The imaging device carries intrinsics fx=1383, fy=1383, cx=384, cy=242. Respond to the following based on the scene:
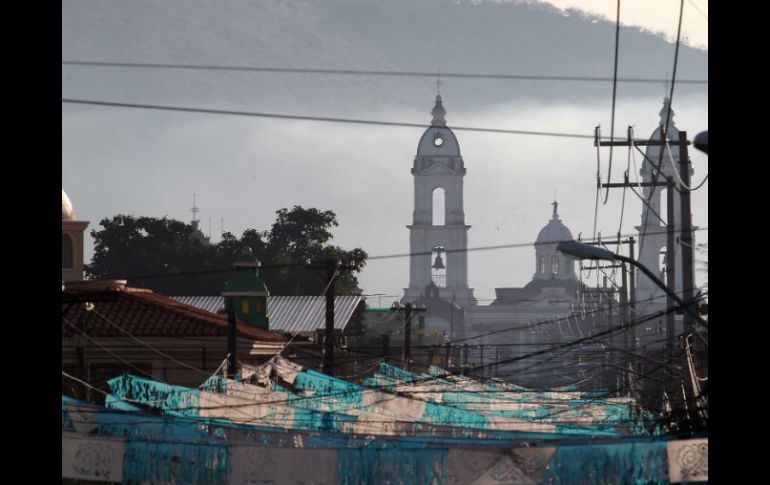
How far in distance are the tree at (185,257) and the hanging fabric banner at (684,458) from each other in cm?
6606

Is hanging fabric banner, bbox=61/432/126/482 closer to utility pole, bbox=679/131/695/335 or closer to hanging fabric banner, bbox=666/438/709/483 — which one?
hanging fabric banner, bbox=666/438/709/483

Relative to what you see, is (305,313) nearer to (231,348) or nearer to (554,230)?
(231,348)

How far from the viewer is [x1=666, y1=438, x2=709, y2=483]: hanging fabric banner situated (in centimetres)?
1392

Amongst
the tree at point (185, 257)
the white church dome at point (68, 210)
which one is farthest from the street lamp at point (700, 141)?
the tree at point (185, 257)

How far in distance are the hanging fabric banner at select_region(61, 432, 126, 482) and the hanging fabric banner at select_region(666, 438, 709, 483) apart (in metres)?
6.03

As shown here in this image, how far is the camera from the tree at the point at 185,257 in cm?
8156

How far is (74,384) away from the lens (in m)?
28.2

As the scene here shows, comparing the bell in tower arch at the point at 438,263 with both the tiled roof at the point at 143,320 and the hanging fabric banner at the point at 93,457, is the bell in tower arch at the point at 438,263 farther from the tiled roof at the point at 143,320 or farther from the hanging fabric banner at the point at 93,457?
the hanging fabric banner at the point at 93,457

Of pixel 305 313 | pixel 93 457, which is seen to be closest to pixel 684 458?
pixel 93 457

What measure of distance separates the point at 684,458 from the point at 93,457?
6411 mm

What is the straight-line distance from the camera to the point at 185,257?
3263 inches
